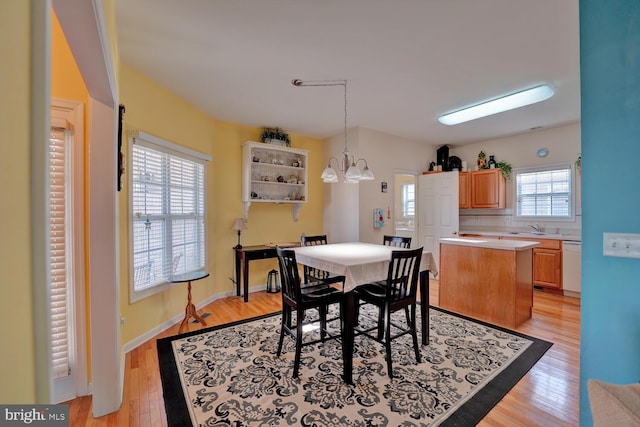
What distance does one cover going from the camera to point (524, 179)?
Result: 511 centimetres

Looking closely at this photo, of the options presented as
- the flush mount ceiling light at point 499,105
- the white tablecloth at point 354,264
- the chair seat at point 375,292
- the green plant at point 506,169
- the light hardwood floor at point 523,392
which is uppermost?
the flush mount ceiling light at point 499,105

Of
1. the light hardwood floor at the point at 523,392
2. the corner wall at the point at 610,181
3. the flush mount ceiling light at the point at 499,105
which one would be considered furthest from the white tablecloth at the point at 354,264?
the flush mount ceiling light at the point at 499,105

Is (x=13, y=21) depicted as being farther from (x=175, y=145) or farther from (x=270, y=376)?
(x=175, y=145)

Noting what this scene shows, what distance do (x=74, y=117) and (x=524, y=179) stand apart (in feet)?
20.9

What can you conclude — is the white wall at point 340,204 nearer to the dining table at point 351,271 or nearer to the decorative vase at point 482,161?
the dining table at point 351,271

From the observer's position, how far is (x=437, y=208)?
5363 millimetres

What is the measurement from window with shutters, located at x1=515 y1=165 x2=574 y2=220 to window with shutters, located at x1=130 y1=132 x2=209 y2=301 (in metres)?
5.51

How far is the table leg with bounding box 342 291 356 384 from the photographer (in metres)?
2.11

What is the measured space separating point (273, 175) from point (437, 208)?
3189 mm

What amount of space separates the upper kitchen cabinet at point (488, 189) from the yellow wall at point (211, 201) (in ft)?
9.95

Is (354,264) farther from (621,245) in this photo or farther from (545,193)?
(545,193)

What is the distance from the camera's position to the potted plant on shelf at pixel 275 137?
445cm

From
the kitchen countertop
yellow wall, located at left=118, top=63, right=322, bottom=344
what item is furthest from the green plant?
yellow wall, located at left=118, top=63, right=322, bottom=344

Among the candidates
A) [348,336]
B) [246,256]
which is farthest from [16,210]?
[246,256]
